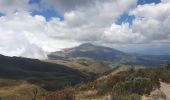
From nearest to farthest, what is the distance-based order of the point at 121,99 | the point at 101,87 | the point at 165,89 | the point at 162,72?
the point at 121,99
the point at 101,87
the point at 165,89
the point at 162,72

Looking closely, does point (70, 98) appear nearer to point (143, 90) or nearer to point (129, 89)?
point (129, 89)

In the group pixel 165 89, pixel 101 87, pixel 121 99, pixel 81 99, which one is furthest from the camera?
pixel 165 89

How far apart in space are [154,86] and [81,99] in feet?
27.2

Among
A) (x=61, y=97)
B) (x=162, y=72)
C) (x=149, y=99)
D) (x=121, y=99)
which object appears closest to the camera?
(x=121, y=99)

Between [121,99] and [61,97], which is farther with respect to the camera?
[61,97]

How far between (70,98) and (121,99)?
15.9 feet

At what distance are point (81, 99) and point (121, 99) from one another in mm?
6827

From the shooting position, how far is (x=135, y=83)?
Answer: 2672cm

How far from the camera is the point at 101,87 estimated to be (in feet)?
98.4

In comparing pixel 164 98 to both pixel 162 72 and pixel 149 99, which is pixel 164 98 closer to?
pixel 149 99

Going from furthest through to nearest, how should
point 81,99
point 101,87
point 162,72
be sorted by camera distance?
1. point 162,72
2. point 101,87
3. point 81,99

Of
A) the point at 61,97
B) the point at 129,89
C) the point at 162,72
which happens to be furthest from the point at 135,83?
the point at 162,72

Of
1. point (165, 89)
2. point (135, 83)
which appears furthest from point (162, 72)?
point (135, 83)

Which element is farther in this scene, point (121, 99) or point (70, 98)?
point (70, 98)
